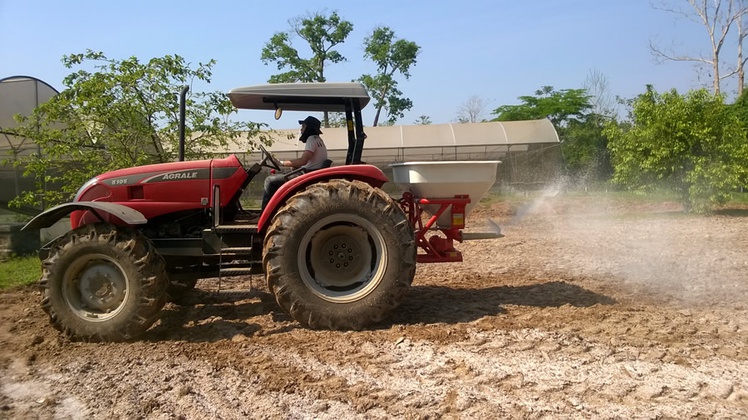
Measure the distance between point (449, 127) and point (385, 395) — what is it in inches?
1027

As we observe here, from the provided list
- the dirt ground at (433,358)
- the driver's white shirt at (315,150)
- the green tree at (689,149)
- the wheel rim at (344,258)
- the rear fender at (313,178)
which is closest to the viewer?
the dirt ground at (433,358)

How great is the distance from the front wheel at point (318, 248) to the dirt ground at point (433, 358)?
0.72 feet

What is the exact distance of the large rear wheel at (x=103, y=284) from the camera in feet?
16.2

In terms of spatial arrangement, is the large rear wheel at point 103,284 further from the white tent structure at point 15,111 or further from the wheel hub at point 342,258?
the white tent structure at point 15,111

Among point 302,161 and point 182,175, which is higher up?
point 302,161

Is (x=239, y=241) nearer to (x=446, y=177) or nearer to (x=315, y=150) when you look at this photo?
(x=315, y=150)

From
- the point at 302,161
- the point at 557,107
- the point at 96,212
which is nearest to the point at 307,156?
the point at 302,161

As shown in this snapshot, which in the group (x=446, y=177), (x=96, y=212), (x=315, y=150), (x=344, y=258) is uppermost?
(x=315, y=150)

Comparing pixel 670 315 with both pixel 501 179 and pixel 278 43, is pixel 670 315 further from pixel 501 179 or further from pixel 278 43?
pixel 278 43

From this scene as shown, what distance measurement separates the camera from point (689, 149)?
49.8 ft

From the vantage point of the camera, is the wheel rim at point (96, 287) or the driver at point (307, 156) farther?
the driver at point (307, 156)

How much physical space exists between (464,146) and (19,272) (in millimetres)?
19443

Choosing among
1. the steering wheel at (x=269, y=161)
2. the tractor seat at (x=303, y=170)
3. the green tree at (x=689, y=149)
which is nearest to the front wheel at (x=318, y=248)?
the tractor seat at (x=303, y=170)

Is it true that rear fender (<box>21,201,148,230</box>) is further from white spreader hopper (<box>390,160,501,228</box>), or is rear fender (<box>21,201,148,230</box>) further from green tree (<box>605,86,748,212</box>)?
green tree (<box>605,86,748,212</box>)
